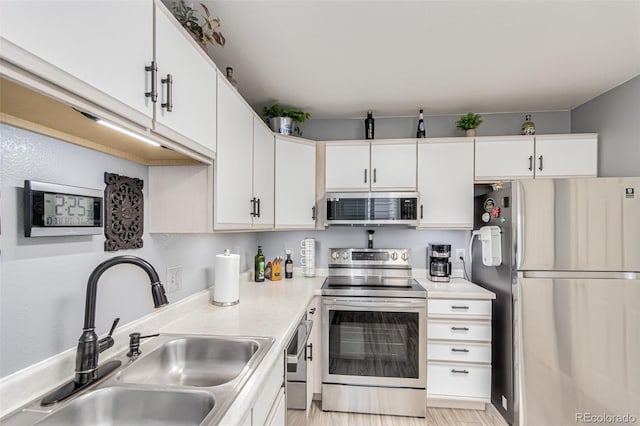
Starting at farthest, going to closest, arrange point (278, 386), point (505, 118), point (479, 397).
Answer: point (505, 118)
point (479, 397)
point (278, 386)

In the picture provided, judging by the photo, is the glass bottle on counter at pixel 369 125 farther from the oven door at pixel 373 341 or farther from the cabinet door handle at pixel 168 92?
the cabinet door handle at pixel 168 92

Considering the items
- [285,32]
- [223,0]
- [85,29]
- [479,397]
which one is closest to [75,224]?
[85,29]

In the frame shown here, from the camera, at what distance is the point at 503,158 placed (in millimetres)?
2584

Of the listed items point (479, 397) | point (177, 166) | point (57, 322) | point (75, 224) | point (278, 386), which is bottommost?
point (479, 397)

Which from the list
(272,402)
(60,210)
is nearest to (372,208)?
(272,402)

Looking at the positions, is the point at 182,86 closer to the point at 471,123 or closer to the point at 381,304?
the point at 381,304

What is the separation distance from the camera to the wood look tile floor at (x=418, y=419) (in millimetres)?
2180

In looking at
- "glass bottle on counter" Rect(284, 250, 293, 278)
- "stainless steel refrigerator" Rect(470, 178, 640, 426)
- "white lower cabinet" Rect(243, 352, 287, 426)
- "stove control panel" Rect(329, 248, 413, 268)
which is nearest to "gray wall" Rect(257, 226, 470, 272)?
"stove control panel" Rect(329, 248, 413, 268)

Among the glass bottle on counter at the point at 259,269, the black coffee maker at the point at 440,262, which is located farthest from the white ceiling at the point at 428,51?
the glass bottle on counter at the point at 259,269

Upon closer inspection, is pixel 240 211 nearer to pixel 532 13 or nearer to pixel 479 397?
pixel 532 13

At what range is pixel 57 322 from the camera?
0.97 meters

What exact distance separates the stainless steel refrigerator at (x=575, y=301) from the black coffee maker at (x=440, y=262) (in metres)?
0.61

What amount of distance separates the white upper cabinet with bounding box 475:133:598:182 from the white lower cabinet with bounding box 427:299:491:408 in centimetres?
111

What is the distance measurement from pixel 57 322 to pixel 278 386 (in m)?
0.81
